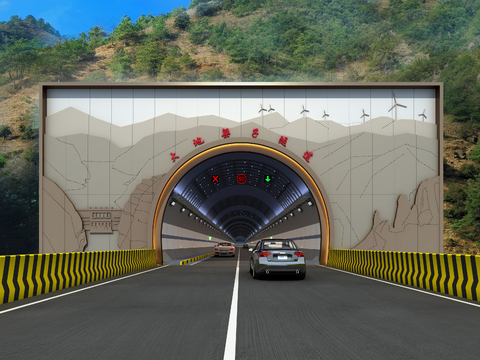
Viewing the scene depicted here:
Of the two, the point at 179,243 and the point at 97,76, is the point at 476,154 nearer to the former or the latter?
the point at 179,243

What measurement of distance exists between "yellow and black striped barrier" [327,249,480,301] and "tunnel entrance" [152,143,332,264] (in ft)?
30.6

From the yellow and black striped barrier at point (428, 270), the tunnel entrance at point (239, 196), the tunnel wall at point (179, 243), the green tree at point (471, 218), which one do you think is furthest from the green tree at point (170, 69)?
the yellow and black striped barrier at point (428, 270)

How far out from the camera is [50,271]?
15164 mm

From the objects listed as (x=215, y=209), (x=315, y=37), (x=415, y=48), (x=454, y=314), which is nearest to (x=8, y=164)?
(x=215, y=209)

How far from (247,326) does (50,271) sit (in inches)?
327

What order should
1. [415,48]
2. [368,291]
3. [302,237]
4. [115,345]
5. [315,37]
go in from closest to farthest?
[115,345], [368,291], [302,237], [415,48], [315,37]

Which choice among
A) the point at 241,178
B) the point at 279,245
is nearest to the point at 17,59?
the point at 241,178

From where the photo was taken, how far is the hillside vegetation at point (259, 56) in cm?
7219

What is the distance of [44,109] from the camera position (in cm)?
3303

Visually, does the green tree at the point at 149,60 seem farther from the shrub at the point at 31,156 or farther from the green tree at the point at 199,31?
the shrub at the point at 31,156

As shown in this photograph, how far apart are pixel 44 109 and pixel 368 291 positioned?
2504cm

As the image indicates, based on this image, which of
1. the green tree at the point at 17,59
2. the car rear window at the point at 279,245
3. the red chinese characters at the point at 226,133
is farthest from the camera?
the green tree at the point at 17,59

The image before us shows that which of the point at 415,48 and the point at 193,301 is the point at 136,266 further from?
the point at 415,48

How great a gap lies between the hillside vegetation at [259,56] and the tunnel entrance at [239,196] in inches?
907
